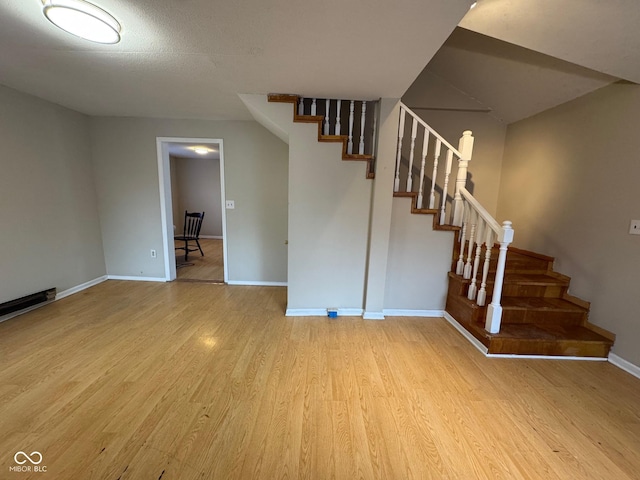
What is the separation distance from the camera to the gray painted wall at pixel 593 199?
1937 mm

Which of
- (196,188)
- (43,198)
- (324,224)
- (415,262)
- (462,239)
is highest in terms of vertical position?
(196,188)

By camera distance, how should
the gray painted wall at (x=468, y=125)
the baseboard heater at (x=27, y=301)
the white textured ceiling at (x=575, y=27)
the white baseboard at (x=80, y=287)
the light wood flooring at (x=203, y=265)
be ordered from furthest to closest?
1. the light wood flooring at (x=203, y=265)
2. the gray painted wall at (x=468, y=125)
3. the white baseboard at (x=80, y=287)
4. the baseboard heater at (x=27, y=301)
5. the white textured ceiling at (x=575, y=27)

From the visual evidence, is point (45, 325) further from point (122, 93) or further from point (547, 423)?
point (547, 423)

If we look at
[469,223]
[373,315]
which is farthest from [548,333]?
[373,315]

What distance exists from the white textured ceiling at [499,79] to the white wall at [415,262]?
65.5 inches

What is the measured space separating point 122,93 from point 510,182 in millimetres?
4525

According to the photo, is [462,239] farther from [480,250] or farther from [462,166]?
[462,166]

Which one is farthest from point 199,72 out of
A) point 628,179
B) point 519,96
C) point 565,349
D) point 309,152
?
point 565,349

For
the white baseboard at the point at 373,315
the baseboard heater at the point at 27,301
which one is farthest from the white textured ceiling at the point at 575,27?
the baseboard heater at the point at 27,301

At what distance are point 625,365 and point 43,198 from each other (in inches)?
222

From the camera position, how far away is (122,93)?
2.45 metres

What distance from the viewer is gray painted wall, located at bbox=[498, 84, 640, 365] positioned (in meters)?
1.94

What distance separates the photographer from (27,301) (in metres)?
2.52

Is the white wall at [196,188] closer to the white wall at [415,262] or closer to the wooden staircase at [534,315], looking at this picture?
the white wall at [415,262]
